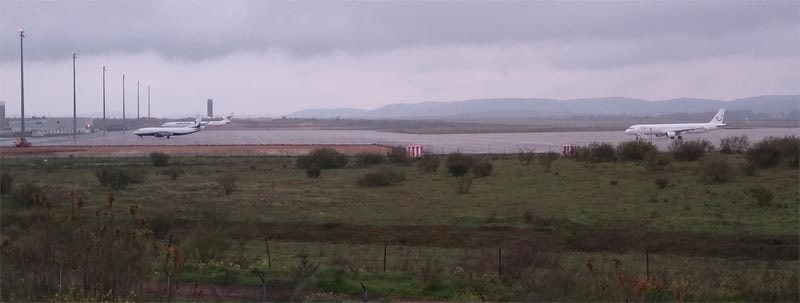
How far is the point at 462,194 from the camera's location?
40375mm

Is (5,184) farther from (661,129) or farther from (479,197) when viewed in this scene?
(661,129)

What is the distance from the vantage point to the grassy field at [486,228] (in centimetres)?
1569

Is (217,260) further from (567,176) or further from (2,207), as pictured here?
(567,176)

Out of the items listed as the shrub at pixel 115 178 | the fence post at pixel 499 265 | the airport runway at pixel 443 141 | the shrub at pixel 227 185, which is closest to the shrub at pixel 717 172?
the shrub at pixel 227 185

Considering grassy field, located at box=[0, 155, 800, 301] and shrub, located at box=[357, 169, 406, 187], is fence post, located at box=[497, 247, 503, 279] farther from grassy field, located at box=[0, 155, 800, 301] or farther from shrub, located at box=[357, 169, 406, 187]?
shrub, located at box=[357, 169, 406, 187]

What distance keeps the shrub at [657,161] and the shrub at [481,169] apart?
974 cm

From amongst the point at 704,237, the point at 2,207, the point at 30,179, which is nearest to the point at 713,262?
the point at 704,237

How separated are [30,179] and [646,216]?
1207 inches

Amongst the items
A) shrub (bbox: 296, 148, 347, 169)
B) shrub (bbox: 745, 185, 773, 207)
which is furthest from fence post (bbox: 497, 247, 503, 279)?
shrub (bbox: 296, 148, 347, 169)

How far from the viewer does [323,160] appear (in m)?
59.0

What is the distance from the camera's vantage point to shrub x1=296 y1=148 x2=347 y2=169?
58006 millimetres

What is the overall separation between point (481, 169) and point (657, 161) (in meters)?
11.2

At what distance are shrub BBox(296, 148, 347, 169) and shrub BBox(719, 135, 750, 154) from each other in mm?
30375

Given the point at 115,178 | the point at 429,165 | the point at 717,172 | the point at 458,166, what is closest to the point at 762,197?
the point at 717,172
